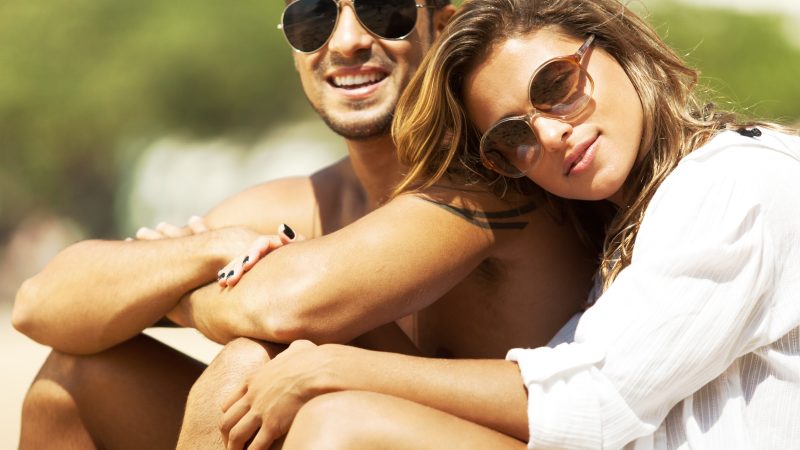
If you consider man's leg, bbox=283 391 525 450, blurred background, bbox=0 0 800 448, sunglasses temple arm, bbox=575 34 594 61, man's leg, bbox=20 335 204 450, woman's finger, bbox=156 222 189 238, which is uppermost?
sunglasses temple arm, bbox=575 34 594 61

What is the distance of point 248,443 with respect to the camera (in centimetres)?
263

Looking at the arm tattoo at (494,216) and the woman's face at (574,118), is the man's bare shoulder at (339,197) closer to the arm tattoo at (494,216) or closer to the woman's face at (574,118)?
the arm tattoo at (494,216)

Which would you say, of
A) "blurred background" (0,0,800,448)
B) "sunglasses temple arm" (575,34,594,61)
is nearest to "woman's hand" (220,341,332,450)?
"sunglasses temple arm" (575,34,594,61)

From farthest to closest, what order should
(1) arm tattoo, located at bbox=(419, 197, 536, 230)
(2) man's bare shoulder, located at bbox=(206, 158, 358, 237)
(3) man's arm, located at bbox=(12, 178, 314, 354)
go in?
(2) man's bare shoulder, located at bbox=(206, 158, 358, 237) < (3) man's arm, located at bbox=(12, 178, 314, 354) < (1) arm tattoo, located at bbox=(419, 197, 536, 230)

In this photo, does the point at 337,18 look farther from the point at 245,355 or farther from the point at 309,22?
the point at 245,355

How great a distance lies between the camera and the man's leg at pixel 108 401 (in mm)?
3357

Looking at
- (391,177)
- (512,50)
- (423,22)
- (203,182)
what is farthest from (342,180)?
(203,182)

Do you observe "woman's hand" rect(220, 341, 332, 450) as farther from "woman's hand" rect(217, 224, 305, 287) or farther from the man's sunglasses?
the man's sunglasses

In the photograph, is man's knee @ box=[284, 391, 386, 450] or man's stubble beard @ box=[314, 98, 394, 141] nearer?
man's knee @ box=[284, 391, 386, 450]

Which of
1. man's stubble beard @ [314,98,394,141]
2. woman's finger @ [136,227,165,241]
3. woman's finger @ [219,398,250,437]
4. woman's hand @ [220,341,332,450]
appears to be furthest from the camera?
man's stubble beard @ [314,98,394,141]

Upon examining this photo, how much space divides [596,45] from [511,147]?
1.09 ft

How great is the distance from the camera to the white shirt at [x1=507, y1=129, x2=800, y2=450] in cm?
230

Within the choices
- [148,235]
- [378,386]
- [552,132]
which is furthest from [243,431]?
[148,235]

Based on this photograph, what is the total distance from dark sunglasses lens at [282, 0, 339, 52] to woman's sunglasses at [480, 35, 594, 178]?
1.06m
